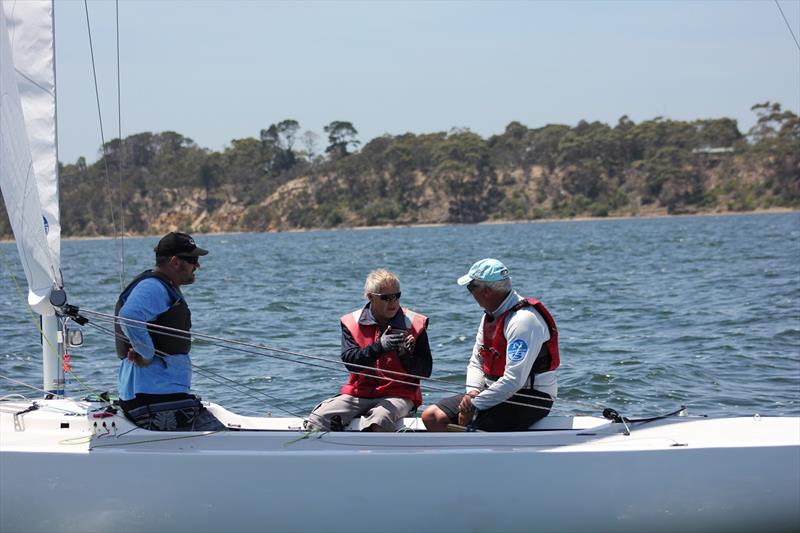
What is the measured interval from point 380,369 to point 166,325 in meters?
1.05

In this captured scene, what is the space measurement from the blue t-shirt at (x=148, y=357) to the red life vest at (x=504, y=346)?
1431mm

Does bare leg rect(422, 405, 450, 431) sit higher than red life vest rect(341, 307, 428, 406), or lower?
lower

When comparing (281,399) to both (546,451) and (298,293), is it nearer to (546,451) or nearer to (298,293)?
(546,451)

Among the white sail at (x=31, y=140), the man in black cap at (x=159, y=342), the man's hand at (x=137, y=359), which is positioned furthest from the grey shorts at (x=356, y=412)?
the white sail at (x=31, y=140)

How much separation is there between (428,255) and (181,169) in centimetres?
6495

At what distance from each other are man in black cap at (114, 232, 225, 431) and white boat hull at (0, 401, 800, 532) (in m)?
0.33

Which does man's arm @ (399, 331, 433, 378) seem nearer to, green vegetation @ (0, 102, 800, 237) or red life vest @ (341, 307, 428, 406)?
red life vest @ (341, 307, 428, 406)

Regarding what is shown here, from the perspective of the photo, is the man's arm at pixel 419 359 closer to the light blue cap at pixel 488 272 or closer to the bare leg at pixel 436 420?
the bare leg at pixel 436 420

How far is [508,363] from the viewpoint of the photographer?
15.1 feet

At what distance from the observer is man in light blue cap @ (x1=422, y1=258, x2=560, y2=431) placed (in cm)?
457

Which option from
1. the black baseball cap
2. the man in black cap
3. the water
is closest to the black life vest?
the man in black cap

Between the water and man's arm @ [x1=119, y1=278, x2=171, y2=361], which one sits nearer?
man's arm @ [x1=119, y1=278, x2=171, y2=361]

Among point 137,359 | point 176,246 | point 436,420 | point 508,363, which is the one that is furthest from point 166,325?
point 508,363

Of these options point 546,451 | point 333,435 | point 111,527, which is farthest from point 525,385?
point 111,527
